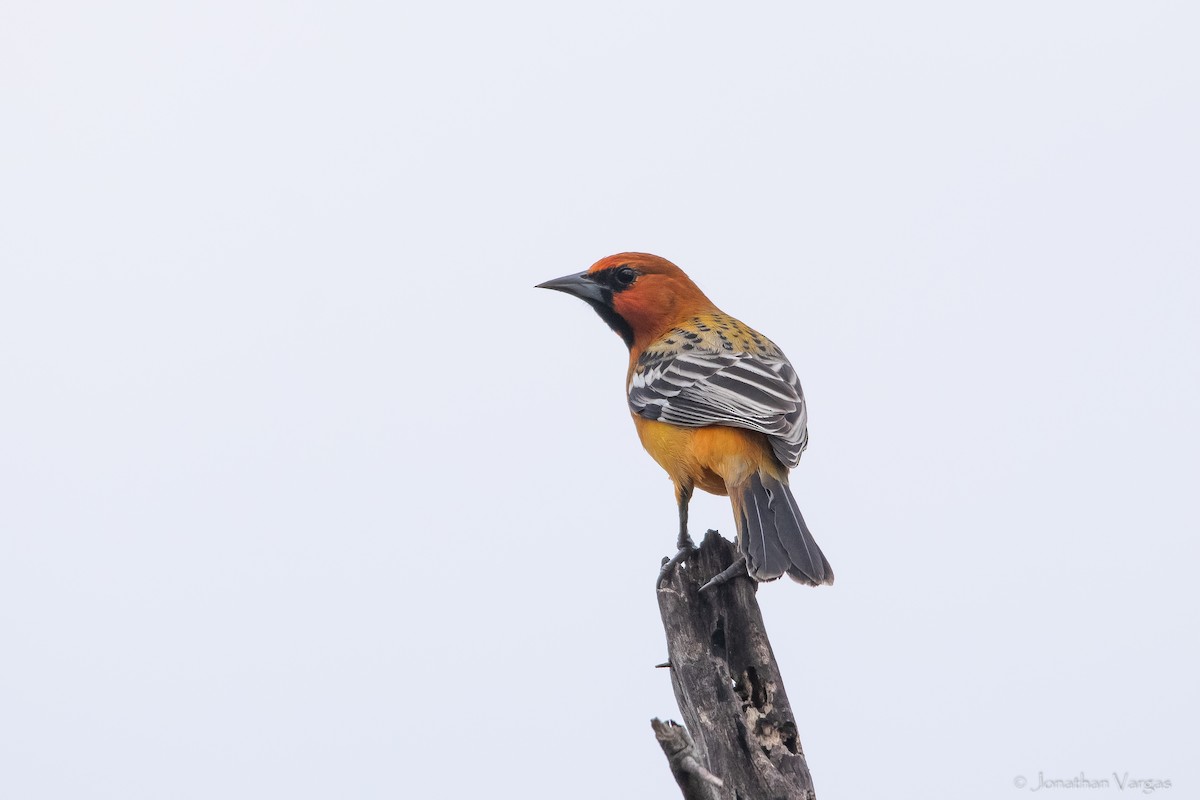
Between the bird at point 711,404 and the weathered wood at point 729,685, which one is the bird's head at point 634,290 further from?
the weathered wood at point 729,685

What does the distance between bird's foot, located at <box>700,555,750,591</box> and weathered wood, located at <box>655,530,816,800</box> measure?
0.9 inches

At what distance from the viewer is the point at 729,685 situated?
5.39 meters

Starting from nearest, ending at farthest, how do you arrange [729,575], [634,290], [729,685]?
1. [729,685]
2. [729,575]
3. [634,290]

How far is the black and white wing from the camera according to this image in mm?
6535

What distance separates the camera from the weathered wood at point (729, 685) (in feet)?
16.9

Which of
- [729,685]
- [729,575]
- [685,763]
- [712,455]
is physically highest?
[712,455]

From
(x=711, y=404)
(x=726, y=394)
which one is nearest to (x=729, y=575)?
(x=711, y=404)

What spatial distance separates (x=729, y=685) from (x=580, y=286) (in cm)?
369

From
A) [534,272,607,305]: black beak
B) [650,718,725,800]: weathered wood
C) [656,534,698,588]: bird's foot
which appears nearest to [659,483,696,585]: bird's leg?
[656,534,698,588]: bird's foot

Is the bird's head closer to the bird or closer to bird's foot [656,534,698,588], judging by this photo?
the bird

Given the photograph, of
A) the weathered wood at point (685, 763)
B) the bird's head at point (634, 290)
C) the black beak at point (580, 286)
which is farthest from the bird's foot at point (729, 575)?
the black beak at point (580, 286)

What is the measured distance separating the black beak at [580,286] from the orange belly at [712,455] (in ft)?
5.20

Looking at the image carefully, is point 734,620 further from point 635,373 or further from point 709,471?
point 635,373

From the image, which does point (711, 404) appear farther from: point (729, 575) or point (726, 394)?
point (729, 575)
